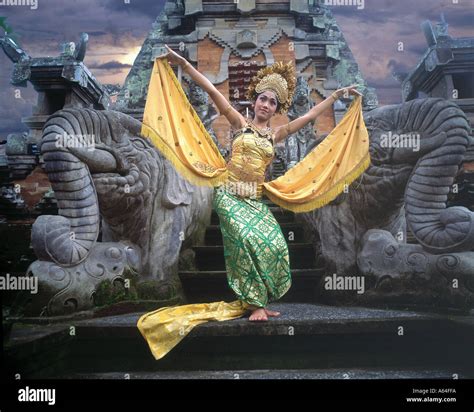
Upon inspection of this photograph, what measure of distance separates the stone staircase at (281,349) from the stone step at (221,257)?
0.99 m

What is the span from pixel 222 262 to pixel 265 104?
141cm

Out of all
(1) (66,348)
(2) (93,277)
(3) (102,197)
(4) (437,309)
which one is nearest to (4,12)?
(3) (102,197)

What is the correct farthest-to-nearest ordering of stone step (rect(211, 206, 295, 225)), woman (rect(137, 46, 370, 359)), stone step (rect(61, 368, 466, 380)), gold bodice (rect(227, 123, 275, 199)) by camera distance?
1. stone step (rect(211, 206, 295, 225))
2. gold bodice (rect(227, 123, 275, 199))
3. woman (rect(137, 46, 370, 359))
4. stone step (rect(61, 368, 466, 380))

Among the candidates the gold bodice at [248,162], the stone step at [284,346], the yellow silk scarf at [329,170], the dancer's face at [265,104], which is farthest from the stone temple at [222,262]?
the dancer's face at [265,104]

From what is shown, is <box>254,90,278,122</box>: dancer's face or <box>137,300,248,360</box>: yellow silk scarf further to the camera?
<box>254,90,278,122</box>: dancer's face

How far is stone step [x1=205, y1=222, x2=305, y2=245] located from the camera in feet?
16.4

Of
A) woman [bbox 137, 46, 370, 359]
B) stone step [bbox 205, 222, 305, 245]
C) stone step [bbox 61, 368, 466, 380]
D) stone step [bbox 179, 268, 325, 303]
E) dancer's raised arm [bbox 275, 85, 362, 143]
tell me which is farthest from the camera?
stone step [bbox 205, 222, 305, 245]

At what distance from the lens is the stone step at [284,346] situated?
3.58 meters

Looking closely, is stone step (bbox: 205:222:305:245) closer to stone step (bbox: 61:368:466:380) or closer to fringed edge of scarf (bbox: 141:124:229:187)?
fringed edge of scarf (bbox: 141:124:229:187)

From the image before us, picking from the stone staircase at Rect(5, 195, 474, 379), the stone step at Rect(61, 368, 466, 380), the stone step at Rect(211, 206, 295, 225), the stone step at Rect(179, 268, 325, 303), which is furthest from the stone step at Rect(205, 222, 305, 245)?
the stone step at Rect(61, 368, 466, 380)

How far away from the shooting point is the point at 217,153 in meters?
4.25

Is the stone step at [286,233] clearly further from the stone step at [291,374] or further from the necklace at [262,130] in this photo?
the stone step at [291,374]

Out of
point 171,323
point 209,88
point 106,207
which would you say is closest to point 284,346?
point 171,323

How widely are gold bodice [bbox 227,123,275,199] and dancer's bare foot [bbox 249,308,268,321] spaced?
878mm
